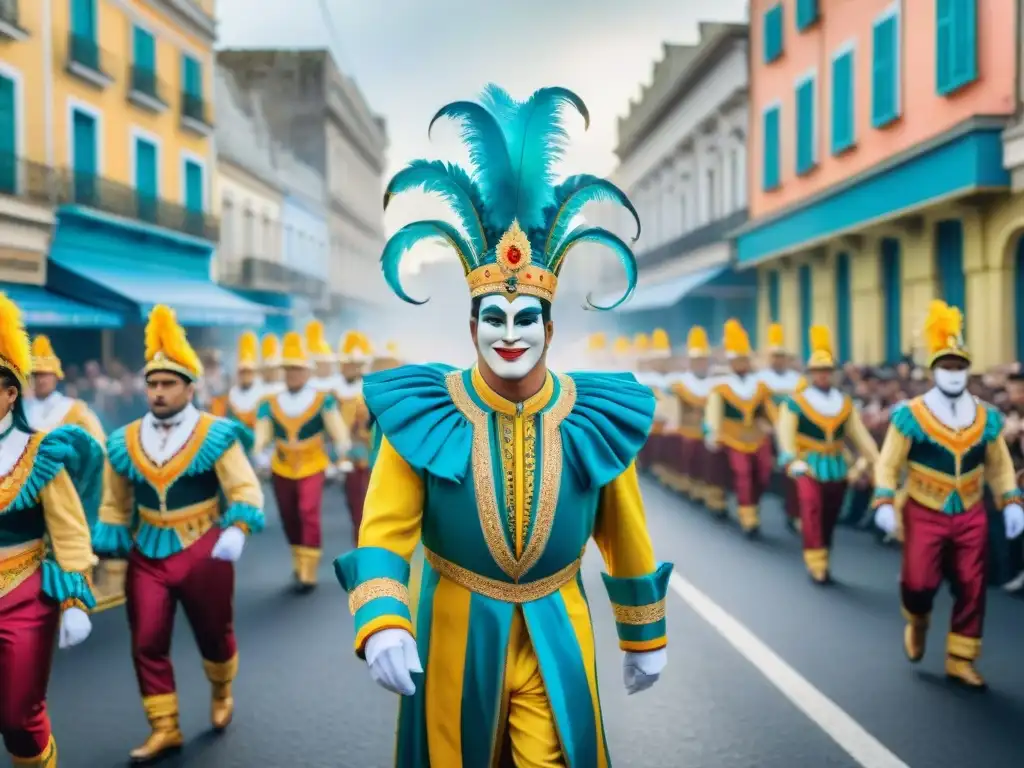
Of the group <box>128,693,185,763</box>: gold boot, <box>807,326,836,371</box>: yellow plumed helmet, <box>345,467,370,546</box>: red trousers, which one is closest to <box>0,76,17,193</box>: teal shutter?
<box>345,467,370,546</box>: red trousers

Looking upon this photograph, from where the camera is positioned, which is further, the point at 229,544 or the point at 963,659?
the point at 963,659

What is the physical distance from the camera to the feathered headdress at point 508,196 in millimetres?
3768

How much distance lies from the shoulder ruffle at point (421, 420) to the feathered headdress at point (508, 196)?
28 cm

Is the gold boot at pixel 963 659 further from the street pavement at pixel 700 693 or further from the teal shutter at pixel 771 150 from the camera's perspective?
the teal shutter at pixel 771 150

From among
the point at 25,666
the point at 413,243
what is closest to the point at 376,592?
the point at 413,243

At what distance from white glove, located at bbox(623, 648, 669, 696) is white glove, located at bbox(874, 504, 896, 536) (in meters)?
3.37

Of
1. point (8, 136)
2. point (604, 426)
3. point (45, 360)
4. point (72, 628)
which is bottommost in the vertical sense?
point (72, 628)

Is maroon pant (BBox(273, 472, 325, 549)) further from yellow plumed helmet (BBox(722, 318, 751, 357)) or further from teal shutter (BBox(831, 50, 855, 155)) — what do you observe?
teal shutter (BBox(831, 50, 855, 155))

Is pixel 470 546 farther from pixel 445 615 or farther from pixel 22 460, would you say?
pixel 22 460

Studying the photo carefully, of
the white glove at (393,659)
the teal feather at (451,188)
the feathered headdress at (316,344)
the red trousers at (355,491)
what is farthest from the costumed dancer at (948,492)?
the feathered headdress at (316,344)

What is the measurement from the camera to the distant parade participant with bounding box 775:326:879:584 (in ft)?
31.0

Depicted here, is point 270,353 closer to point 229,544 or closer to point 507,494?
point 229,544

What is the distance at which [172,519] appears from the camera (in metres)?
5.77

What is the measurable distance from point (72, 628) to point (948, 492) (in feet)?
16.0
